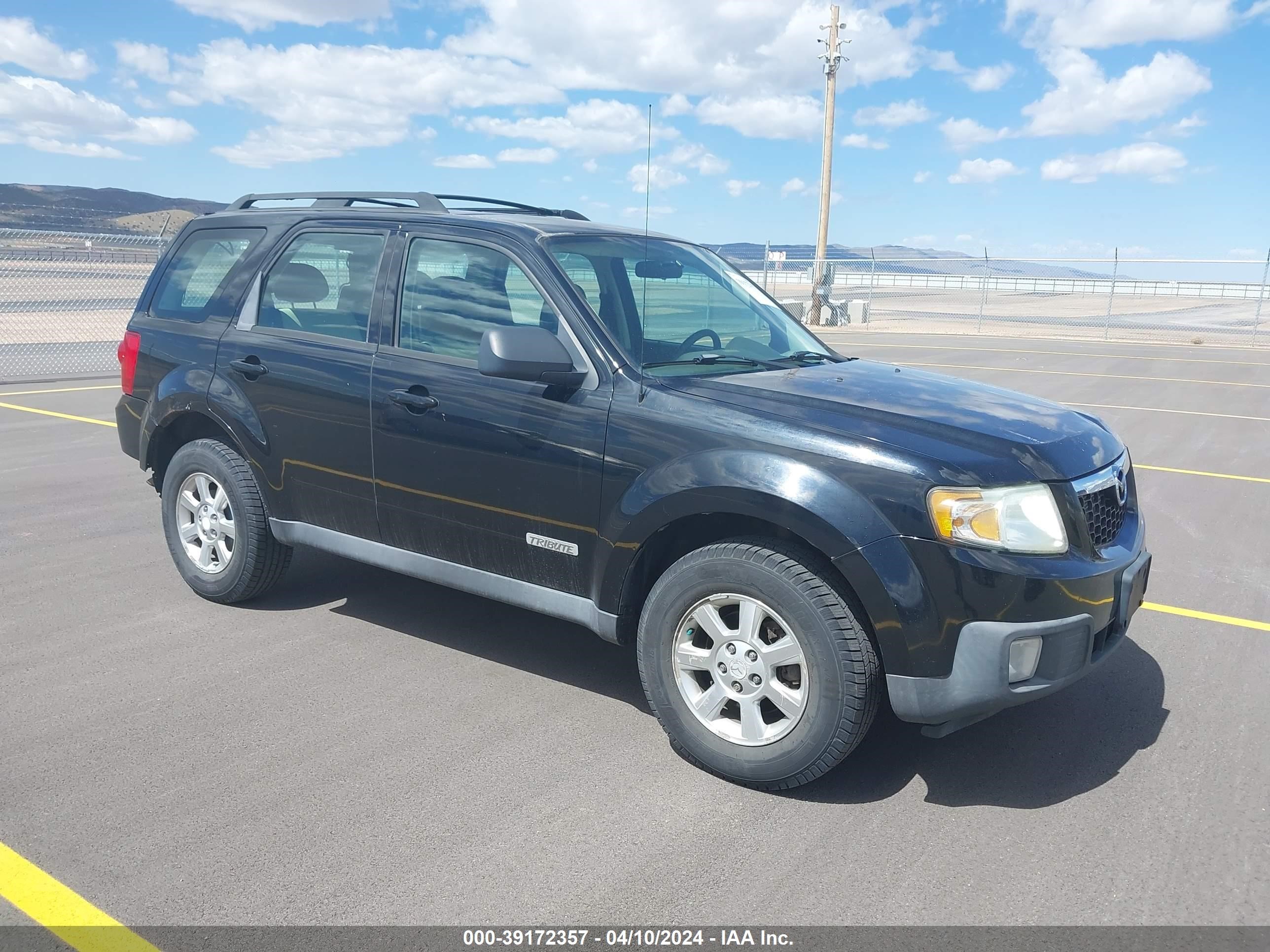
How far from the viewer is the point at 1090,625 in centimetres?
338

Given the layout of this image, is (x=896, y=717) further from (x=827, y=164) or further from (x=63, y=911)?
(x=827, y=164)

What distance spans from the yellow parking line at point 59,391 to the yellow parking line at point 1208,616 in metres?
12.5

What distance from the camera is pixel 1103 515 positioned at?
3.65 meters

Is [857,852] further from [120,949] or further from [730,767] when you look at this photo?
[120,949]

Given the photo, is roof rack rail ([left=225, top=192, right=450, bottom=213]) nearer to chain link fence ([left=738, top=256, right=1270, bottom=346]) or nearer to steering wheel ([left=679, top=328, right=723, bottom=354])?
steering wheel ([left=679, top=328, right=723, bottom=354])

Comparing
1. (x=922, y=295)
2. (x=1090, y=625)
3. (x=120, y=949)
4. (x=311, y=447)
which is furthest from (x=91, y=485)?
(x=922, y=295)

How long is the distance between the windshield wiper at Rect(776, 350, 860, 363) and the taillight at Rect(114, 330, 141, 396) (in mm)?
3266

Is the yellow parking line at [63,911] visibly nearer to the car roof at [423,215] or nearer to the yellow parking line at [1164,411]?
A: the car roof at [423,215]

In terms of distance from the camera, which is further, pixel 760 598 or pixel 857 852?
pixel 760 598

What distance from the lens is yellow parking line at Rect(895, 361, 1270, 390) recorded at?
1630 cm

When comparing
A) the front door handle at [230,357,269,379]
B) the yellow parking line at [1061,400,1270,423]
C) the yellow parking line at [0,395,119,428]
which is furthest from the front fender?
the yellow parking line at [1061,400,1270,423]

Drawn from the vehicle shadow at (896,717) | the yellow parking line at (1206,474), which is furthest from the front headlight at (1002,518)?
the yellow parking line at (1206,474)

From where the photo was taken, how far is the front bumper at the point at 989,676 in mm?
3209

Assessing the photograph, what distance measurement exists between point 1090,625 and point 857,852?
103 centimetres
